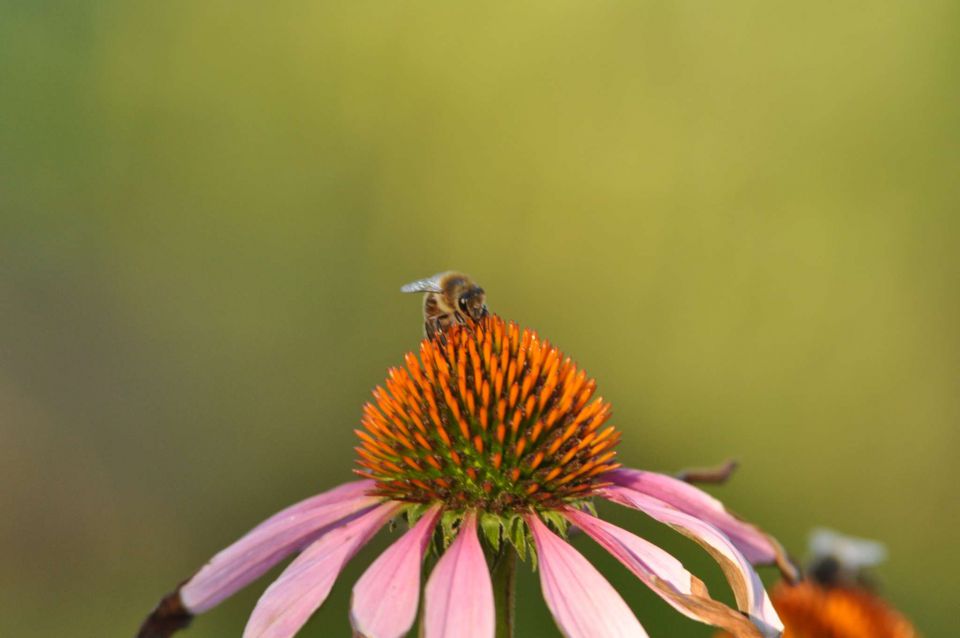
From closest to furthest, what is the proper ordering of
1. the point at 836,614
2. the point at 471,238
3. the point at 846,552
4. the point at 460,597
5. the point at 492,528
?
the point at 460,597, the point at 492,528, the point at 836,614, the point at 846,552, the point at 471,238

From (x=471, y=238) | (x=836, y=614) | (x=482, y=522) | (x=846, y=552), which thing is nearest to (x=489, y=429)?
(x=482, y=522)

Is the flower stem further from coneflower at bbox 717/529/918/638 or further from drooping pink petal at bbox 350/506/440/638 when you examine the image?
coneflower at bbox 717/529/918/638

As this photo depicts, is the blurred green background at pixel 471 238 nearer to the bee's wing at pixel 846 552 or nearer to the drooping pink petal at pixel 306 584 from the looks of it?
the bee's wing at pixel 846 552

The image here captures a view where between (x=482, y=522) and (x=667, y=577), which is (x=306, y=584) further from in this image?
(x=667, y=577)

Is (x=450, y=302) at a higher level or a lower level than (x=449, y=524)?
higher

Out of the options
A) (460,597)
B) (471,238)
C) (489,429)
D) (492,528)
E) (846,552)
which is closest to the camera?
(460,597)

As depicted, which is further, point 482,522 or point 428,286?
point 428,286

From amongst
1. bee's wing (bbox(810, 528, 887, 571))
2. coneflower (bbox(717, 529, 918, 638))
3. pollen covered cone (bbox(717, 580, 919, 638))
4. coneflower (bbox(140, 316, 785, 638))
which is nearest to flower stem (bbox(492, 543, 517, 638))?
coneflower (bbox(140, 316, 785, 638))

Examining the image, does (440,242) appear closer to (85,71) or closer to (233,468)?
(233,468)
